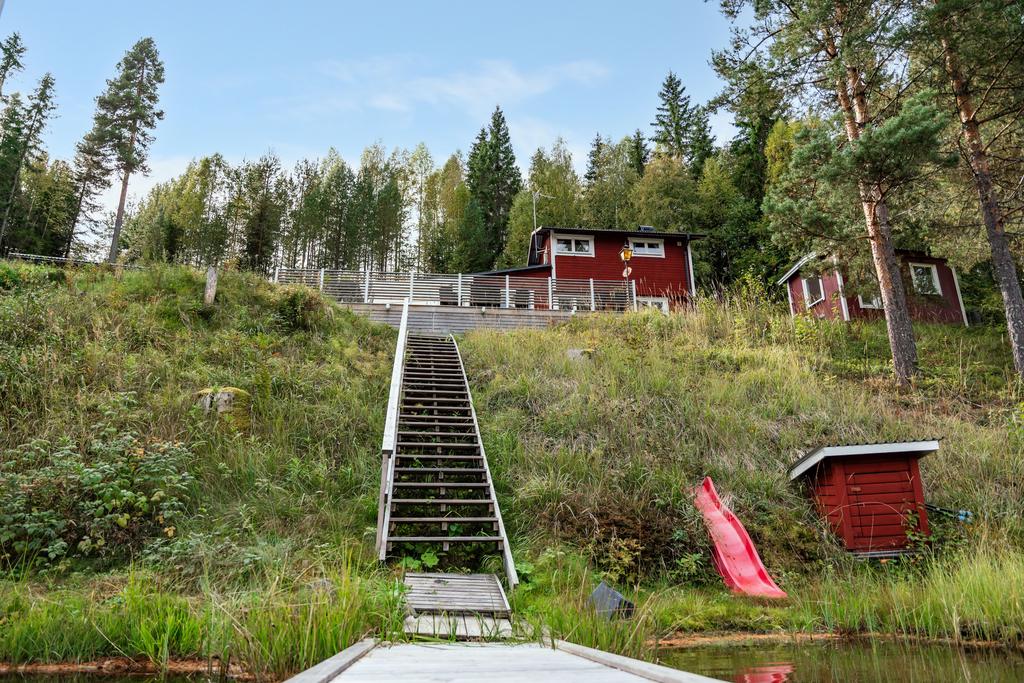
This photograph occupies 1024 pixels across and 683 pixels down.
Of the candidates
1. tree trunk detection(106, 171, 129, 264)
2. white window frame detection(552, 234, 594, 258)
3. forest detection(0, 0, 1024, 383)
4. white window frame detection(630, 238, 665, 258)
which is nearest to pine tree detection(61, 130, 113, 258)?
forest detection(0, 0, 1024, 383)

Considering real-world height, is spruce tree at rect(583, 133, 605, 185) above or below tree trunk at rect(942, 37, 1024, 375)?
above

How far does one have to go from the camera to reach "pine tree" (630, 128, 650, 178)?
144 feet

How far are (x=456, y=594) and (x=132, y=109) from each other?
3491 centimetres

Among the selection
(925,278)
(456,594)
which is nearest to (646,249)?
(925,278)

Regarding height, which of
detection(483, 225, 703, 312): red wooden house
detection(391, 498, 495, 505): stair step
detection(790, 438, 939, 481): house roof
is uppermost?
detection(483, 225, 703, 312): red wooden house

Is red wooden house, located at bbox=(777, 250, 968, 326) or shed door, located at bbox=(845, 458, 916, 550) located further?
red wooden house, located at bbox=(777, 250, 968, 326)

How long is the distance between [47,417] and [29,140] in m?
33.2

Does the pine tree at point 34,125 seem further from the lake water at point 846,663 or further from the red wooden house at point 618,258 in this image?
the lake water at point 846,663

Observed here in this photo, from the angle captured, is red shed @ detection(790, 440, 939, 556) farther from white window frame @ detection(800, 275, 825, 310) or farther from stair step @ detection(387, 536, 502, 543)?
white window frame @ detection(800, 275, 825, 310)

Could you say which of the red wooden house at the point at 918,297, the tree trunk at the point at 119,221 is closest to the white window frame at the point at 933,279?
the red wooden house at the point at 918,297

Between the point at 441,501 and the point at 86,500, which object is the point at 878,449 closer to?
the point at 441,501

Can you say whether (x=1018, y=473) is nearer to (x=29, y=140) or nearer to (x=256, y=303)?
(x=256, y=303)

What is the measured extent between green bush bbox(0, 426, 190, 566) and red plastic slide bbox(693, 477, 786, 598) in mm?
6210

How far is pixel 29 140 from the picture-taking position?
99.1ft
